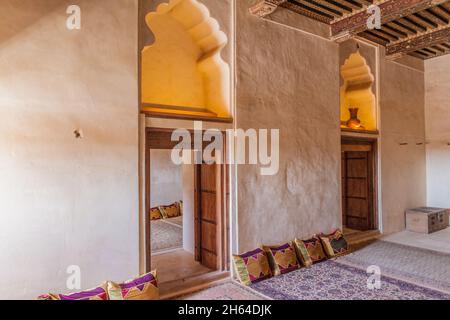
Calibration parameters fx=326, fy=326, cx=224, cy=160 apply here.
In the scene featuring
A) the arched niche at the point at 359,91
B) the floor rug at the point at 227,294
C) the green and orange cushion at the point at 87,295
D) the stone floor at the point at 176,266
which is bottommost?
the stone floor at the point at 176,266

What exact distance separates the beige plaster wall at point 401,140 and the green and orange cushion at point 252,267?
12.3 feet

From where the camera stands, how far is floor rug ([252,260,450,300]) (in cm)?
383

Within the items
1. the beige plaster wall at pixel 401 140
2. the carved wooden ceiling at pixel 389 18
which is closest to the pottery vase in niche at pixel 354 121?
the beige plaster wall at pixel 401 140

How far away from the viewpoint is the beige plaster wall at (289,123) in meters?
4.68

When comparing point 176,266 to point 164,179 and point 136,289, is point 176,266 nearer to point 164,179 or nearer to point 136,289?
point 136,289

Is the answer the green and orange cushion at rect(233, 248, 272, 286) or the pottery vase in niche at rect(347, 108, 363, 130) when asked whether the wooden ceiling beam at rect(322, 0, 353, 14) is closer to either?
the pottery vase in niche at rect(347, 108, 363, 130)

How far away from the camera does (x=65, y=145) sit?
129 inches

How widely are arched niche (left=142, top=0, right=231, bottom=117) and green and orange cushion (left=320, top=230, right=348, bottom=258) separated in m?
2.61

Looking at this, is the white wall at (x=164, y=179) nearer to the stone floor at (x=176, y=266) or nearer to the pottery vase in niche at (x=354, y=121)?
the stone floor at (x=176, y=266)

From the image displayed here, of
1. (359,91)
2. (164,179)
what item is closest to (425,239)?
(359,91)

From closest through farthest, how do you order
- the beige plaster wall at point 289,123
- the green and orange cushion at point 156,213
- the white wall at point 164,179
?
1. the beige plaster wall at point 289,123
2. the green and orange cushion at point 156,213
3. the white wall at point 164,179

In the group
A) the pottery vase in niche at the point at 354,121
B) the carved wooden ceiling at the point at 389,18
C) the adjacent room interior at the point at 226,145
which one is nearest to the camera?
the adjacent room interior at the point at 226,145

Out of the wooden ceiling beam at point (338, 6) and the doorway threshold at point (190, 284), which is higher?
the wooden ceiling beam at point (338, 6)
